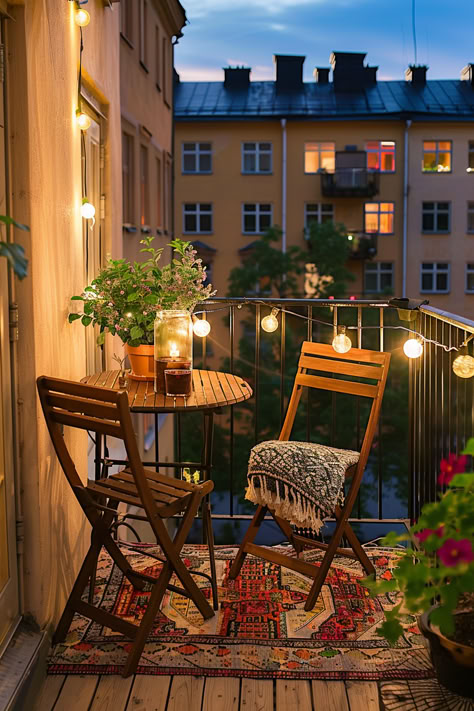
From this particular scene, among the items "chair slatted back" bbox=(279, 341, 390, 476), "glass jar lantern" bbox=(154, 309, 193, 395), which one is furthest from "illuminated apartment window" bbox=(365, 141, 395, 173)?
"glass jar lantern" bbox=(154, 309, 193, 395)

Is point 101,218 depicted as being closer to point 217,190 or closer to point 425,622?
point 425,622

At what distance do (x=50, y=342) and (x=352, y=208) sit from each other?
92.3 feet

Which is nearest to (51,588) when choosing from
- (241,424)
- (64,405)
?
(64,405)

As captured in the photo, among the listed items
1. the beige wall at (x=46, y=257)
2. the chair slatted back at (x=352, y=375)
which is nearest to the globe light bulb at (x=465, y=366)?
the chair slatted back at (x=352, y=375)

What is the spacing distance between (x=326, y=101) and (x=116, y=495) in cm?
2890

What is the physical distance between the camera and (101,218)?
534 cm

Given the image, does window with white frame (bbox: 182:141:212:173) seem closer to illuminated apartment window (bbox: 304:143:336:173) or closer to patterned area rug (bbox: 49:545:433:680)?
illuminated apartment window (bbox: 304:143:336:173)

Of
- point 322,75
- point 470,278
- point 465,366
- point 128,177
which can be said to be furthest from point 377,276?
point 465,366

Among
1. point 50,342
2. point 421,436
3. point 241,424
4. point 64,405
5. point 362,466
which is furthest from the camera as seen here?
point 241,424

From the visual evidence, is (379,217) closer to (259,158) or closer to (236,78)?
(259,158)

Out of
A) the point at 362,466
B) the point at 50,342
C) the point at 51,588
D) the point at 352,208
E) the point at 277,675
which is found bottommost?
the point at 277,675

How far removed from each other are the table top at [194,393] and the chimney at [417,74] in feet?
100

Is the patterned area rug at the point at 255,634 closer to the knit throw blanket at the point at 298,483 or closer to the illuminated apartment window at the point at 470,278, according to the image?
the knit throw blanket at the point at 298,483

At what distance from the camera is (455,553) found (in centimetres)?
145
